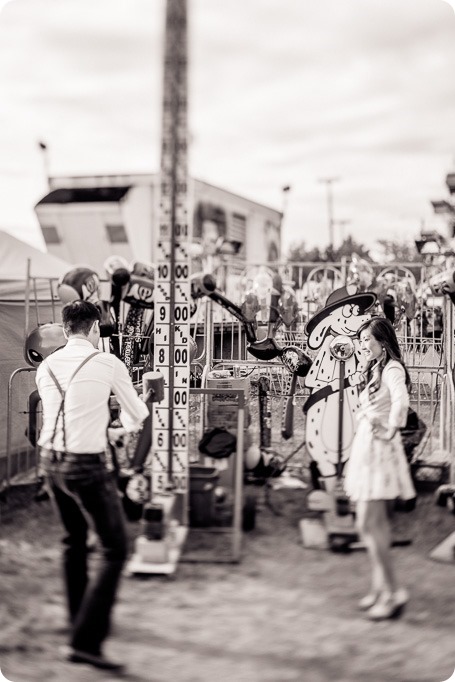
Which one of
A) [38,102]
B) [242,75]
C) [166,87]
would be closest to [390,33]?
[242,75]

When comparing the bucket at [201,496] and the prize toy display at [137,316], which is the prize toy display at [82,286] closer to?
the prize toy display at [137,316]

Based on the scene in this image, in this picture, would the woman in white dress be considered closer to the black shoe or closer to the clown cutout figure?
the clown cutout figure

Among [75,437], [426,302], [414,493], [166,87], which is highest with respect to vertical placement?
[166,87]

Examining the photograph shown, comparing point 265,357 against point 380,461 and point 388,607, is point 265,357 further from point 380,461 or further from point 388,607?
point 388,607

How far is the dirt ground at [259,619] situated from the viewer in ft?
7.03

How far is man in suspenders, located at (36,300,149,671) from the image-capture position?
2.28 metres

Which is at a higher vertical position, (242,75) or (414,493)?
(242,75)

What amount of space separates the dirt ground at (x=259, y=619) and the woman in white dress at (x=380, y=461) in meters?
0.04

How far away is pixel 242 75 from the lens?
2.38 m

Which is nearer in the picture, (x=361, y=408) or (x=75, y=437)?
(x=75, y=437)

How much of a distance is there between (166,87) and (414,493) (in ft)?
4.72

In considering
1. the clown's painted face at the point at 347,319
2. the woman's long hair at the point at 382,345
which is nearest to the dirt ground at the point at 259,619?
the woman's long hair at the point at 382,345

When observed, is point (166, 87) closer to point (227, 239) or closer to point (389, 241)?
point (227, 239)

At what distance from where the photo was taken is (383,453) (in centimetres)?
237
